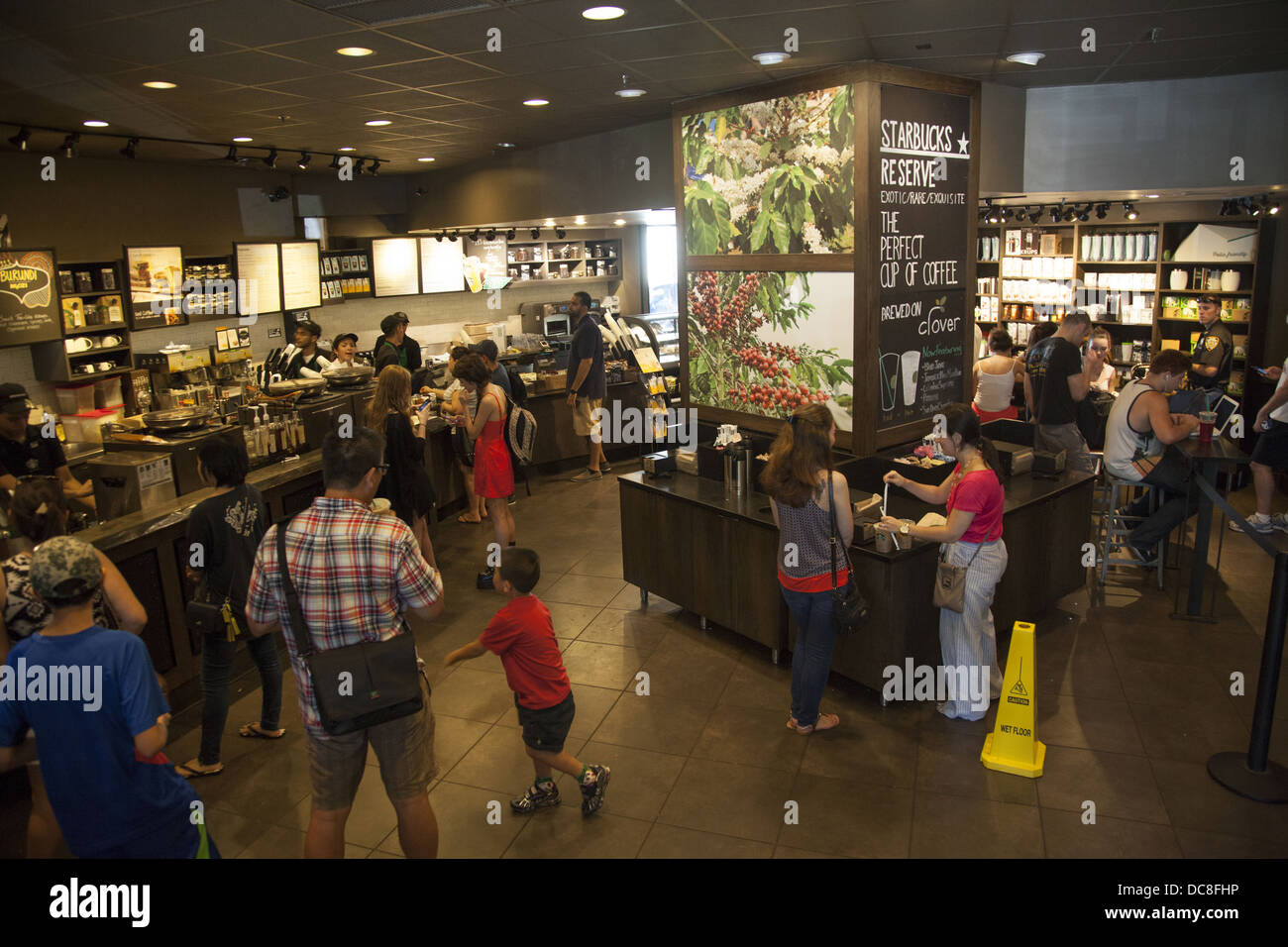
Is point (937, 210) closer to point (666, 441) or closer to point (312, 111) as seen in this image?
point (312, 111)

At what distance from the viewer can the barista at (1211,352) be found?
8.79m

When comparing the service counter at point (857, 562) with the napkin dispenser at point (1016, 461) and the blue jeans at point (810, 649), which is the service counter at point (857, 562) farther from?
the blue jeans at point (810, 649)

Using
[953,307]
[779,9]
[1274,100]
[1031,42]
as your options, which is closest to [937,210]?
[953,307]

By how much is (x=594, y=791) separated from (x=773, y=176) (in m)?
4.09

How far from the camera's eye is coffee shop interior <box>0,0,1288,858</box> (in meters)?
4.02

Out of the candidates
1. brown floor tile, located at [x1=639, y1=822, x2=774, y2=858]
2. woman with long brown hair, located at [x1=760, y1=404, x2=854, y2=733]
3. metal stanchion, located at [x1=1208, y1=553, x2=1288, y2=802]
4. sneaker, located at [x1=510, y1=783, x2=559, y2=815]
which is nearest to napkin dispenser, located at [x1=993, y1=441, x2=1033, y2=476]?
metal stanchion, located at [x1=1208, y1=553, x2=1288, y2=802]

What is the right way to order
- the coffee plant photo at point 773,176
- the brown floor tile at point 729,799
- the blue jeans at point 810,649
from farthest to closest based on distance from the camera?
the coffee plant photo at point 773,176 < the blue jeans at point 810,649 < the brown floor tile at point 729,799

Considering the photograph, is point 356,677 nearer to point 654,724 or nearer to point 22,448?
point 654,724

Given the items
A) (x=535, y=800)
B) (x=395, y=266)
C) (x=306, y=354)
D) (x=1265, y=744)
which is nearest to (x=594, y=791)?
(x=535, y=800)

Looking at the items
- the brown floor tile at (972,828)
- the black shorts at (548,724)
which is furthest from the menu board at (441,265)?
the brown floor tile at (972,828)

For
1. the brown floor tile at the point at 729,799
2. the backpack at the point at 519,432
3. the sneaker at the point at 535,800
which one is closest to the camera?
the brown floor tile at the point at 729,799

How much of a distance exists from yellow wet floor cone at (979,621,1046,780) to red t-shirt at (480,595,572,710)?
204 cm
